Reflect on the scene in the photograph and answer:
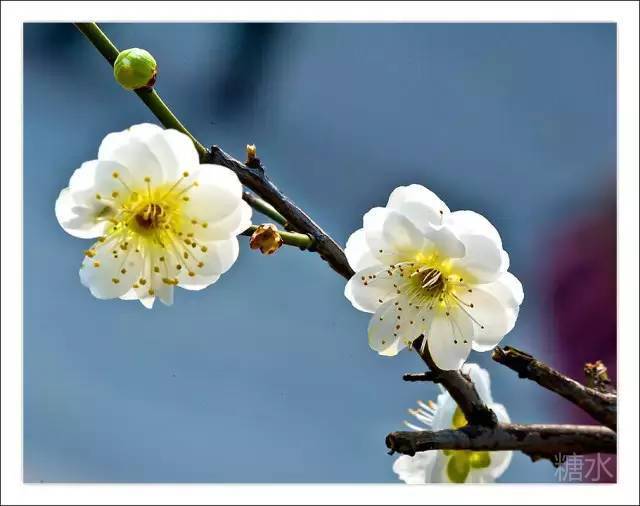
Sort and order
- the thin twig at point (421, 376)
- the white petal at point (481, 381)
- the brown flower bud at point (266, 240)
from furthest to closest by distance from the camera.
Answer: the white petal at point (481, 381) < the thin twig at point (421, 376) < the brown flower bud at point (266, 240)

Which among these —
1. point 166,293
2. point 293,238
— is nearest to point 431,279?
point 293,238

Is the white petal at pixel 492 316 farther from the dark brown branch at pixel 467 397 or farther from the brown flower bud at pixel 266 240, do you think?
the brown flower bud at pixel 266 240

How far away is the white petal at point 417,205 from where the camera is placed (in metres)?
0.86

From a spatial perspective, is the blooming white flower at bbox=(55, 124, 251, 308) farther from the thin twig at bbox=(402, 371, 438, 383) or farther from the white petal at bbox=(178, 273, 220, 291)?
the thin twig at bbox=(402, 371, 438, 383)

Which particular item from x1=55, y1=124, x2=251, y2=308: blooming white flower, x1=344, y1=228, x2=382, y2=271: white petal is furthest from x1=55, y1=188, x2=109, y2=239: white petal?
x1=344, y1=228, x2=382, y2=271: white petal

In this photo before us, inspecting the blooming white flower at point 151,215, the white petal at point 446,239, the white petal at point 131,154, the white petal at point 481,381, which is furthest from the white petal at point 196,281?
the white petal at point 481,381

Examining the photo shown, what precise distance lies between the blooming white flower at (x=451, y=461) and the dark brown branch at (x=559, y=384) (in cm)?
16

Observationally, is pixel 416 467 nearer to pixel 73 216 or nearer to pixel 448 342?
pixel 448 342

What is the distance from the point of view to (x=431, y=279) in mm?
914

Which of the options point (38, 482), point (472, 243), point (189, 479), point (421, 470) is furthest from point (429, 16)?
point (38, 482)

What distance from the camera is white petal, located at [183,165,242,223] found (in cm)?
80

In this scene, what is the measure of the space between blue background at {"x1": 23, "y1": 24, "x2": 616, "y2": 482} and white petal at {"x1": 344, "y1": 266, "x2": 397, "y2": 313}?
0.35 meters

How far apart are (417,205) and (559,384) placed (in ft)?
0.82

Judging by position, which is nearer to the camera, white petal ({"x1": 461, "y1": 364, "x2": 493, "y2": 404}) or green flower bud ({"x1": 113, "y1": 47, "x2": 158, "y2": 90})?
green flower bud ({"x1": 113, "y1": 47, "x2": 158, "y2": 90})
